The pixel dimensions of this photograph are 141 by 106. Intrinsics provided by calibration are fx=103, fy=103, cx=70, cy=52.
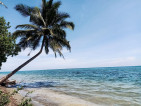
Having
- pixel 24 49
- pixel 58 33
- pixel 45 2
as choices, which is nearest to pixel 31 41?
pixel 24 49

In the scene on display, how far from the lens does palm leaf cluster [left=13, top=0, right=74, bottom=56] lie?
12586 mm

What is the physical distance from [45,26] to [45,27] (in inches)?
6.1

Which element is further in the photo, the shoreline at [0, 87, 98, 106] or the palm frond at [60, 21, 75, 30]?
the palm frond at [60, 21, 75, 30]

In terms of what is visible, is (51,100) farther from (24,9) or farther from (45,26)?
(24,9)

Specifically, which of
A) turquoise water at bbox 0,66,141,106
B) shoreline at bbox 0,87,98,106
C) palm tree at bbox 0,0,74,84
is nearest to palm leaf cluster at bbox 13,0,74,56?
palm tree at bbox 0,0,74,84

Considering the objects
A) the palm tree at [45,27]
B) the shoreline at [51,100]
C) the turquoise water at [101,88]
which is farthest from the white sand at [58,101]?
the palm tree at [45,27]

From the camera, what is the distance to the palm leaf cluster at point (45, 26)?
12.6 m

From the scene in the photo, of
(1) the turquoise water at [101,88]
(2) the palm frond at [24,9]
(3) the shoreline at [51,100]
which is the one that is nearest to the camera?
(3) the shoreline at [51,100]

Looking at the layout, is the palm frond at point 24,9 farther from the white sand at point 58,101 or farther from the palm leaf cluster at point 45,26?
the white sand at point 58,101

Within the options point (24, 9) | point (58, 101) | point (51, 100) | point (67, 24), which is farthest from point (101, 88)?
point (24, 9)

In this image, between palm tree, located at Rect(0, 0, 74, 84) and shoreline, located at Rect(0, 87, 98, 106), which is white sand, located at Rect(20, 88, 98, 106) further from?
palm tree, located at Rect(0, 0, 74, 84)

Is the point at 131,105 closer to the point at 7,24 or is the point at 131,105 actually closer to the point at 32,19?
the point at 7,24

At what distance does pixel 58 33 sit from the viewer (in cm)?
1334

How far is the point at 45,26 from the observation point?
13.5m
